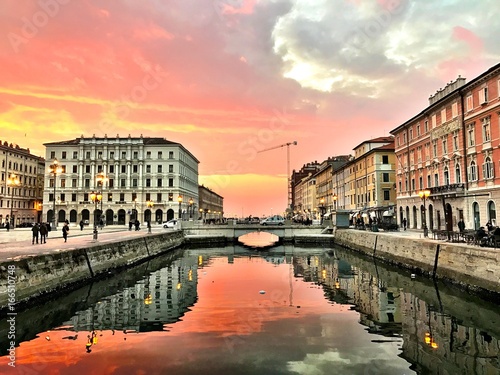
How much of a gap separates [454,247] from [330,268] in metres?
13.5

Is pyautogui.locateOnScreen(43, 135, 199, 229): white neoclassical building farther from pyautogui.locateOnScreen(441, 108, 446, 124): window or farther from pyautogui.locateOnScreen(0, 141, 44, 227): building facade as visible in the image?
pyautogui.locateOnScreen(441, 108, 446, 124): window

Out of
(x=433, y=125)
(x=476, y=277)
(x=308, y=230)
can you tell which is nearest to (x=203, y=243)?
(x=308, y=230)

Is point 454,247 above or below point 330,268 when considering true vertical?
above

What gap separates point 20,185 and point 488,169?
333 ft

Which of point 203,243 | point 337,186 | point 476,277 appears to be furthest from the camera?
point 337,186

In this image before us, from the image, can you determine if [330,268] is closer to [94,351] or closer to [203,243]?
[94,351]

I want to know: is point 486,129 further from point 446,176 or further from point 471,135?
point 446,176

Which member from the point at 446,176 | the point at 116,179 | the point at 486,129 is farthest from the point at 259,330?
the point at 116,179

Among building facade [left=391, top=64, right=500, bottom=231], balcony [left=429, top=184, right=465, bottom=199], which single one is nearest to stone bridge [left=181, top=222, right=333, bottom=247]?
building facade [left=391, top=64, right=500, bottom=231]

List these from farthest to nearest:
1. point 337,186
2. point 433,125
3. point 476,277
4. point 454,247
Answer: point 337,186
point 433,125
point 454,247
point 476,277

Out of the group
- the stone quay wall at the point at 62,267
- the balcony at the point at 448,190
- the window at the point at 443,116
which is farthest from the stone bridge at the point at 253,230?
the stone quay wall at the point at 62,267

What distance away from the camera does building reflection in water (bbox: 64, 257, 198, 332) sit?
16.6m

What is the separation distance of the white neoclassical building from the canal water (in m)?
76.3

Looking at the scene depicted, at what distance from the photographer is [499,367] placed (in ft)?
38.6
